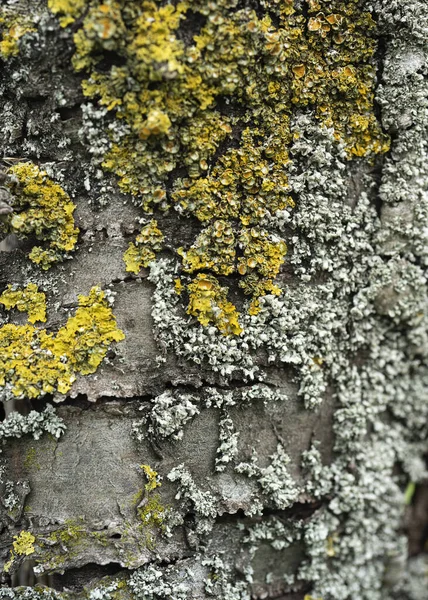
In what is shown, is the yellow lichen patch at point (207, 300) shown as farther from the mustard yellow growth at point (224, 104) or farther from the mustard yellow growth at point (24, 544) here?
the mustard yellow growth at point (24, 544)

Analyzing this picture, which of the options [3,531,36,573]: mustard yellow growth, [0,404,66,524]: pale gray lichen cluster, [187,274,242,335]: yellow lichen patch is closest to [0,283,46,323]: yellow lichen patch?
[0,404,66,524]: pale gray lichen cluster

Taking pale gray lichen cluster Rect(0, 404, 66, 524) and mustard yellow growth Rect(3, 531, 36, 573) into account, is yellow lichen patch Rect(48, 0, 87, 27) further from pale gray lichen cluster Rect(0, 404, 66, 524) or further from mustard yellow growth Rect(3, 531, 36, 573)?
mustard yellow growth Rect(3, 531, 36, 573)

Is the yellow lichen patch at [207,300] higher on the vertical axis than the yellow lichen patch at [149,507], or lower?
higher

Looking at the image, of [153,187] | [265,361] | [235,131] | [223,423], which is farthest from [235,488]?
[235,131]

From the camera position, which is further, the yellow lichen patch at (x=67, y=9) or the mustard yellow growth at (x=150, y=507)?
the mustard yellow growth at (x=150, y=507)

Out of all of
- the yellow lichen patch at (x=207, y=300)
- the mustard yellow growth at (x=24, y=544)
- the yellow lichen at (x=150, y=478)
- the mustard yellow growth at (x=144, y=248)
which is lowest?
the mustard yellow growth at (x=24, y=544)

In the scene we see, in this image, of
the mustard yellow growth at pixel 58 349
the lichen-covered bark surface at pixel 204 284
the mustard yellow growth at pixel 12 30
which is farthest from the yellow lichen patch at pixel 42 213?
the mustard yellow growth at pixel 12 30

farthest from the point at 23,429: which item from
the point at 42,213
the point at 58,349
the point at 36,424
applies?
the point at 42,213

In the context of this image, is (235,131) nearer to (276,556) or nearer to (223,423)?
(223,423)
